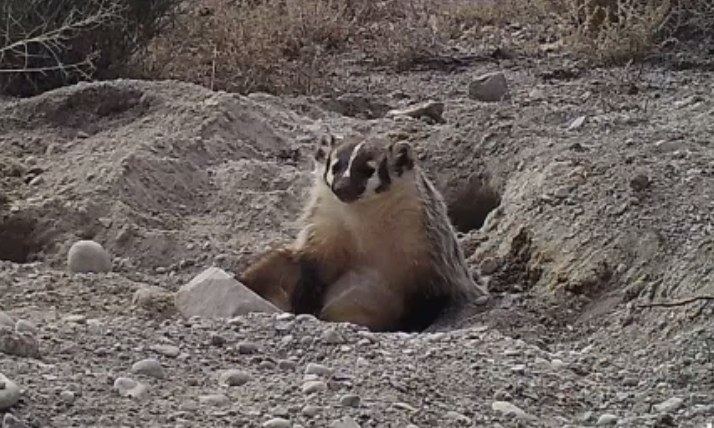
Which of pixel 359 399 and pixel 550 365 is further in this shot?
pixel 550 365

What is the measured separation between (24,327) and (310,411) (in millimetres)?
941

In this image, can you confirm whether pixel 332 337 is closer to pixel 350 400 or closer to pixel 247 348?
pixel 247 348

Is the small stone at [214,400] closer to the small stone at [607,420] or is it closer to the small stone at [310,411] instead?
the small stone at [310,411]

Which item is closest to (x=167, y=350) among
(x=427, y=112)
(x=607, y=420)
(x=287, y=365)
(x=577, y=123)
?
(x=287, y=365)

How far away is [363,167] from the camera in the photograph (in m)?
5.80

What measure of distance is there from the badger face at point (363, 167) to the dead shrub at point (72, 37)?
99.3 inches

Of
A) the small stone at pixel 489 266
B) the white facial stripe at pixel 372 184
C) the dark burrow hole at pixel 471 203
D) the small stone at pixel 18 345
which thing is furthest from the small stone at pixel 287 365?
the dark burrow hole at pixel 471 203

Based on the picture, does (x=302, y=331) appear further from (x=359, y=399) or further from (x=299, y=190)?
(x=299, y=190)

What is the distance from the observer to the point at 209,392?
359 cm

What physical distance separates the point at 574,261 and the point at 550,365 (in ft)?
4.66

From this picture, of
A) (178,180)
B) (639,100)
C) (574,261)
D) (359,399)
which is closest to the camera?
(359,399)

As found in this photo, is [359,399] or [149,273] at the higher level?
[359,399]

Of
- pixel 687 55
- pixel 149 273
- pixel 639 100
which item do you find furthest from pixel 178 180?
pixel 687 55

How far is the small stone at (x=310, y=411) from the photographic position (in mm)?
3432
